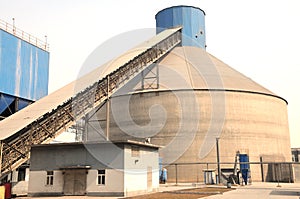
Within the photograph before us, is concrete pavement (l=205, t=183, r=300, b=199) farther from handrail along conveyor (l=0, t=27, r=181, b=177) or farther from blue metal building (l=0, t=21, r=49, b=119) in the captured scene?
blue metal building (l=0, t=21, r=49, b=119)

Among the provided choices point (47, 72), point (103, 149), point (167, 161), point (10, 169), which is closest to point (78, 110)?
point (103, 149)

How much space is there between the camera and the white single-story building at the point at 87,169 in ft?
81.9

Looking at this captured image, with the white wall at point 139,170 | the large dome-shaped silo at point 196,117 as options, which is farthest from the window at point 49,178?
the large dome-shaped silo at point 196,117

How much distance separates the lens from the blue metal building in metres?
36.1

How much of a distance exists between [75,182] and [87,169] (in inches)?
54.9

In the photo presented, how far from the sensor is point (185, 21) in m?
58.4

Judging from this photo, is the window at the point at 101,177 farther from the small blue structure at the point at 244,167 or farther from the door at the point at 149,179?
the small blue structure at the point at 244,167

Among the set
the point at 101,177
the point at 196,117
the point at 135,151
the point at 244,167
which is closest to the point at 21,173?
the point at 101,177

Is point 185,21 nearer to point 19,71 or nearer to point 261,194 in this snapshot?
point 19,71

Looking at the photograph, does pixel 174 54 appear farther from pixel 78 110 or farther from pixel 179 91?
pixel 78 110

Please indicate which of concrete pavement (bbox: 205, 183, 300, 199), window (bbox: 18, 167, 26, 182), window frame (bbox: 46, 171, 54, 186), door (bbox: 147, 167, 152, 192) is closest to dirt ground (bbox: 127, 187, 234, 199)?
concrete pavement (bbox: 205, 183, 300, 199)

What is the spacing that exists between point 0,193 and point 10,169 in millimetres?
3726

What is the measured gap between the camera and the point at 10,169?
938 inches

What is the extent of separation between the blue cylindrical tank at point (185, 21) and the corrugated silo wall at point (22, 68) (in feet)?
79.0
